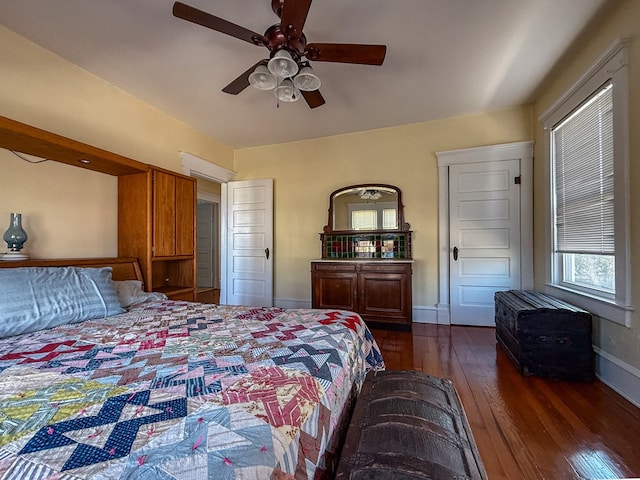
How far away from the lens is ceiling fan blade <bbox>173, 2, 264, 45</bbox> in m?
1.53

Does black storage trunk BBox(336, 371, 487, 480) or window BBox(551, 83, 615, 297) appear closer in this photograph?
black storage trunk BBox(336, 371, 487, 480)

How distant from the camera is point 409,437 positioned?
846 mm

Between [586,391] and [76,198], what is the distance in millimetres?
4276

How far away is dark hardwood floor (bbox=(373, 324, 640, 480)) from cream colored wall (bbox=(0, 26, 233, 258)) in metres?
2.98

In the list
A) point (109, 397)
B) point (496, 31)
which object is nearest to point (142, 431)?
point (109, 397)

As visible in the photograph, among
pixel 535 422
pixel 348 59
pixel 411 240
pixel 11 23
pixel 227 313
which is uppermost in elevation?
pixel 11 23

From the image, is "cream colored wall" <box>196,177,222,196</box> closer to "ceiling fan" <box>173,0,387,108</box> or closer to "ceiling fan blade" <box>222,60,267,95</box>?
"ceiling fan blade" <box>222,60,267,95</box>

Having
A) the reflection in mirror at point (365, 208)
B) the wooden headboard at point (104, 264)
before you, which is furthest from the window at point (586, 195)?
the wooden headboard at point (104, 264)

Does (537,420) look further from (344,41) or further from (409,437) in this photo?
(344,41)

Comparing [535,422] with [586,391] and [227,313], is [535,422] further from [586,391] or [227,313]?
[227,313]

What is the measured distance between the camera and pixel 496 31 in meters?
2.11

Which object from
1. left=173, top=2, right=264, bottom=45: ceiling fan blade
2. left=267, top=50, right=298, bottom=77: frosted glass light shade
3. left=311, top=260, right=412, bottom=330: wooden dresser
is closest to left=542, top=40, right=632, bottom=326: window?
left=311, top=260, right=412, bottom=330: wooden dresser

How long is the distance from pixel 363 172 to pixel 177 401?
3.67 metres

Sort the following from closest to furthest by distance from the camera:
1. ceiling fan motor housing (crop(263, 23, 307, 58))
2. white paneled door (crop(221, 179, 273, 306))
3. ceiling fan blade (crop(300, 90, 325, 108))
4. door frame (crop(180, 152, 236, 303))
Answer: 1. ceiling fan motor housing (crop(263, 23, 307, 58))
2. ceiling fan blade (crop(300, 90, 325, 108))
3. door frame (crop(180, 152, 236, 303))
4. white paneled door (crop(221, 179, 273, 306))
